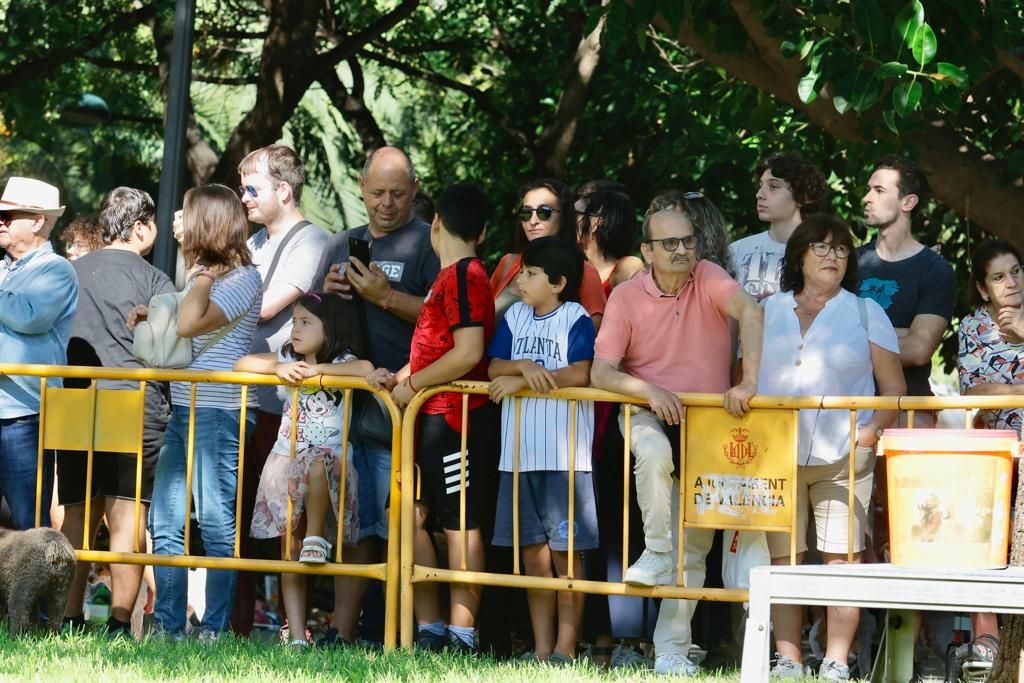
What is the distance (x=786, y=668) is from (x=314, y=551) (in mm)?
2101

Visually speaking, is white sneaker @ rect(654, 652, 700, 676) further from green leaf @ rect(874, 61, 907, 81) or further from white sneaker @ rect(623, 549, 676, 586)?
green leaf @ rect(874, 61, 907, 81)

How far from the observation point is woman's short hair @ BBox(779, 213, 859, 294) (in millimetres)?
6500

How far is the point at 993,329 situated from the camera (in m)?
6.89

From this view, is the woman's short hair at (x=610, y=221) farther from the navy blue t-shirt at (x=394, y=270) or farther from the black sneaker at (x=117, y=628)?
the black sneaker at (x=117, y=628)

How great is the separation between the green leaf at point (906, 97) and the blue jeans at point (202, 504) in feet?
10.8

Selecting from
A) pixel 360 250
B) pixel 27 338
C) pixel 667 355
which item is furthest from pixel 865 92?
pixel 27 338

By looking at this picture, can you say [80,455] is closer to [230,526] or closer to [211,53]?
[230,526]

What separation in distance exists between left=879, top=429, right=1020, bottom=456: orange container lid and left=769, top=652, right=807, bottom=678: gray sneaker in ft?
5.19

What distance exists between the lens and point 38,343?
7.19 meters

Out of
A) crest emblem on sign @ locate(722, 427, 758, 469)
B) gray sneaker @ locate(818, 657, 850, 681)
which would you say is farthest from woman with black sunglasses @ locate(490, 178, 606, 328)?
gray sneaker @ locate(818, 657, 850, 681)

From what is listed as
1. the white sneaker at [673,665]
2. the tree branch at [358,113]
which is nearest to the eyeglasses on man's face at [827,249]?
the white sneaker at [673,665]

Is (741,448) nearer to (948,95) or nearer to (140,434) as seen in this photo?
(948,95)

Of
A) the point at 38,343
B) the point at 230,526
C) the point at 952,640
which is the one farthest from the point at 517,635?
the point at 38,343

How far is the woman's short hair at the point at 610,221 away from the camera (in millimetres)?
7113
